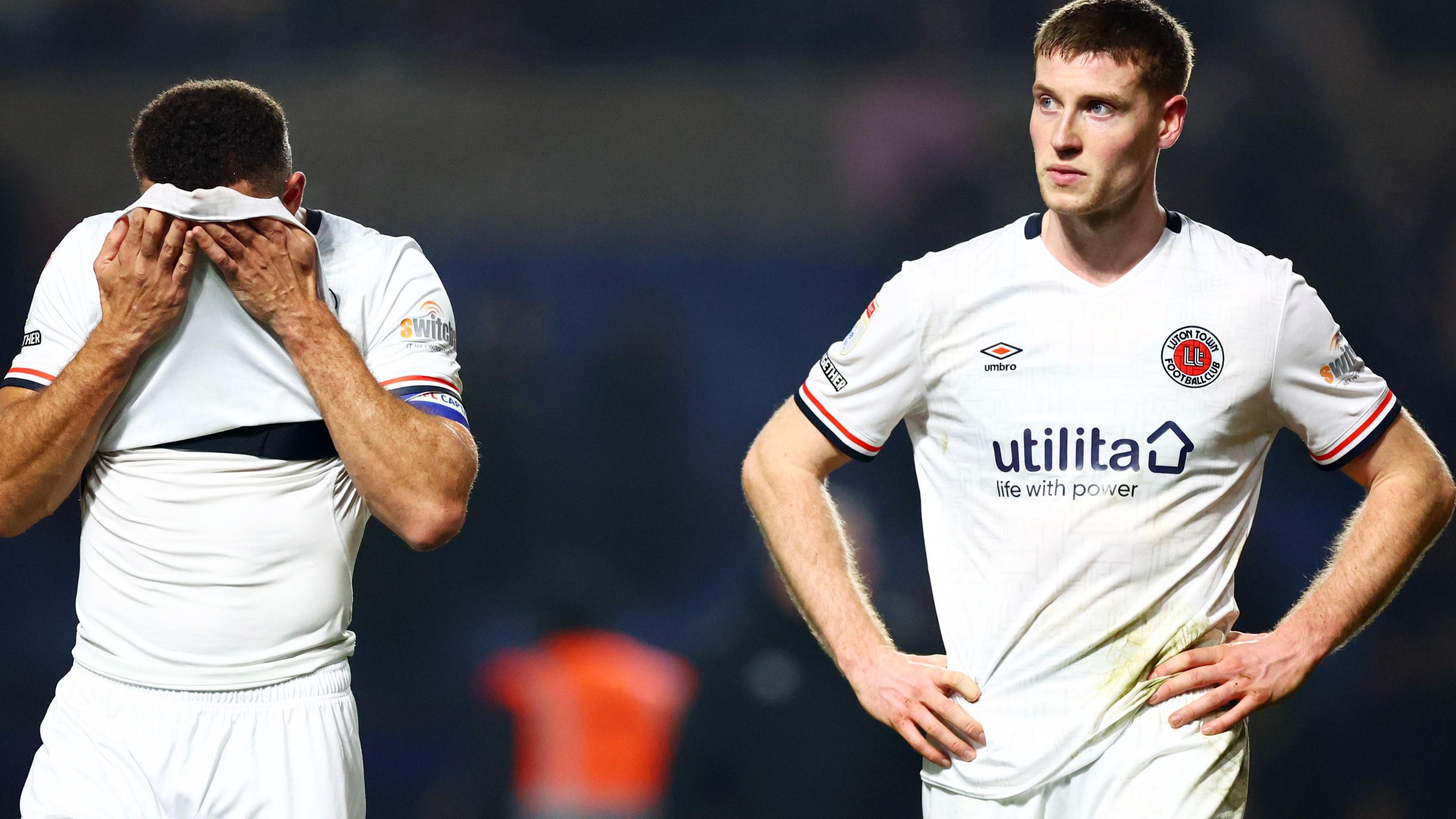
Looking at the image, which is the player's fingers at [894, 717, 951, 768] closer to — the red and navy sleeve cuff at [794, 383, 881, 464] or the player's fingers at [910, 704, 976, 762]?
the player's fingers at [910, 704, 976, 762]

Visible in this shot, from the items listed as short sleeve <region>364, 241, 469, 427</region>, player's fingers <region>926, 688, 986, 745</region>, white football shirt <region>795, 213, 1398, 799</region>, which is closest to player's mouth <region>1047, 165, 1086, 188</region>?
white football shirt <region>795, 213, 1398, 799</region>

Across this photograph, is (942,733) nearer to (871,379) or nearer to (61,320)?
(871,379)

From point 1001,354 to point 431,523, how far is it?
2.86ft

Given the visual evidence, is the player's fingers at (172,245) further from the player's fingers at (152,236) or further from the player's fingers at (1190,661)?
the player's fingers at (1190,661)

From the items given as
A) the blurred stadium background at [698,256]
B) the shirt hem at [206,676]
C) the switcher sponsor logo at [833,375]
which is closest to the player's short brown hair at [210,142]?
the shirt hem at [206,676]

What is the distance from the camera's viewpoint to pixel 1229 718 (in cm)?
208

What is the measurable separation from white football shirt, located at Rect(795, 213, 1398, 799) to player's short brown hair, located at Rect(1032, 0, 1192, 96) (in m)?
0.24

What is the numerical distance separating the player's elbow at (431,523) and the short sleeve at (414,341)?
140 mm

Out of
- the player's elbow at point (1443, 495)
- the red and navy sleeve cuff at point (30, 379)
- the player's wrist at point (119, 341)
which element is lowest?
the player's elbow at point (1443, 495)

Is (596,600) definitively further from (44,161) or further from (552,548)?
(44,161)

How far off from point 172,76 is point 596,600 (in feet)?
6.47

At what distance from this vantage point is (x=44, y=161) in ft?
13.9

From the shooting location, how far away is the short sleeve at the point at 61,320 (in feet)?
6.81

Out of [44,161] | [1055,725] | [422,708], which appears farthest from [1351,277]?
[44,161]
